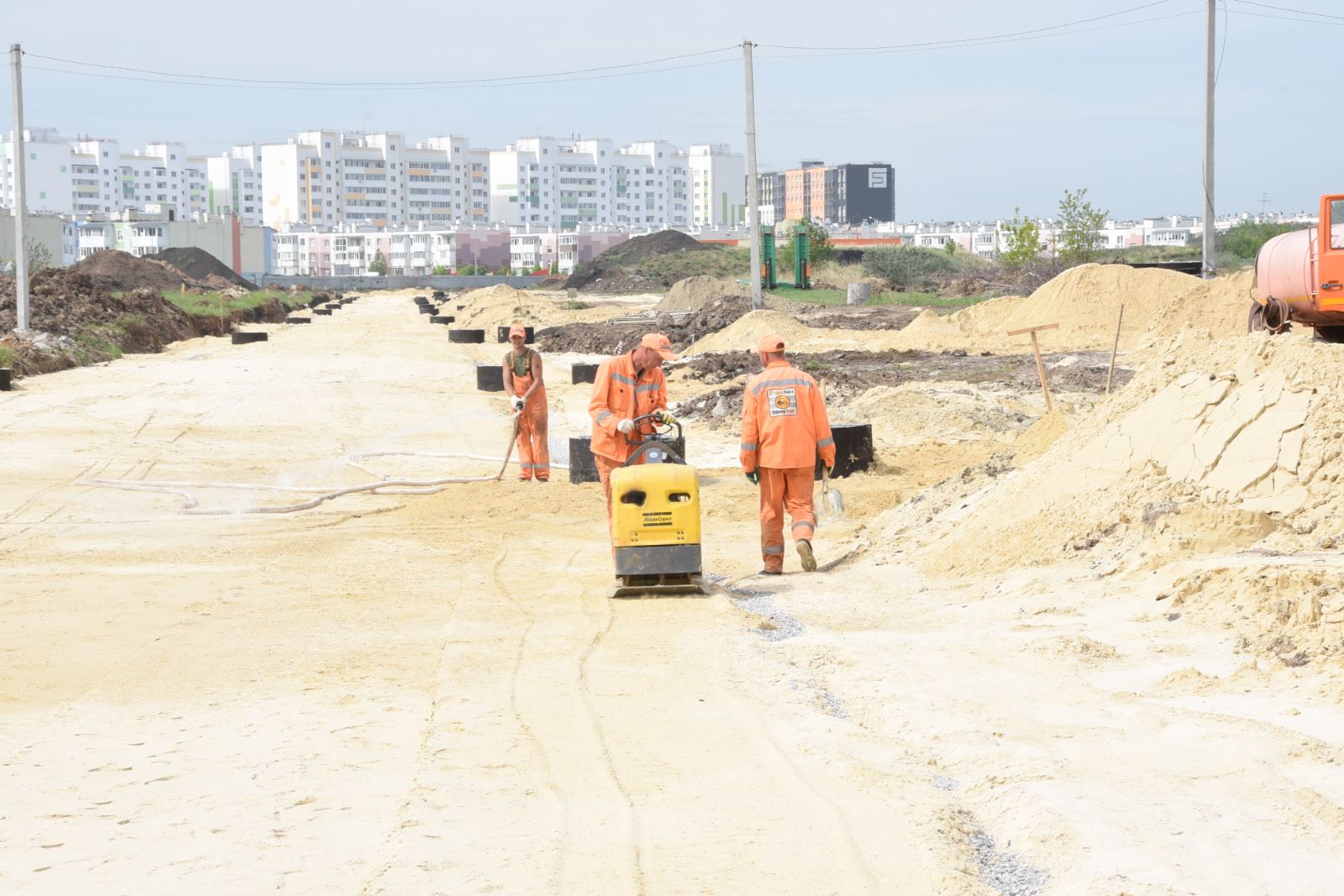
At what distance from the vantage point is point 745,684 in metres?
7.30

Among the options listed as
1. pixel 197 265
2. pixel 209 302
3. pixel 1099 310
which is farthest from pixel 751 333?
pixel 197 265

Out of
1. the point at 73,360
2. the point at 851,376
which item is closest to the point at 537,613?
the point at 851,376

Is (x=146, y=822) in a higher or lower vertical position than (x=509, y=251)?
lower

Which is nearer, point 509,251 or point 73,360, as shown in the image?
point 73,360

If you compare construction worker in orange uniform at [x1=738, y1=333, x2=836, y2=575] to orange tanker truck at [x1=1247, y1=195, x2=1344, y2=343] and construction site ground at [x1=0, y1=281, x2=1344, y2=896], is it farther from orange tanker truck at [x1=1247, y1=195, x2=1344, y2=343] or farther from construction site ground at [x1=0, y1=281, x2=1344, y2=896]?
orange tanker truck at [x1=1247, y1=195, x2=1344, y2=343]

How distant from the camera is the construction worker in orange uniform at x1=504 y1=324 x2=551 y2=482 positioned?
1529 cm

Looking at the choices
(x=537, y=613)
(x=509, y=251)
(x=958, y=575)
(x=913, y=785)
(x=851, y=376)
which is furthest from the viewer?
(x=509, y=251)

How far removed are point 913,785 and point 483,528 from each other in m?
7.90

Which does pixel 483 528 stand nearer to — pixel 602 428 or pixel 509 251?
pixel 602 428

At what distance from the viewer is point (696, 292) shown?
5588cm

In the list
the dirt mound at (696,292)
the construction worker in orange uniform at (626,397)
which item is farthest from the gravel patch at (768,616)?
the dirt mound at (696,292)

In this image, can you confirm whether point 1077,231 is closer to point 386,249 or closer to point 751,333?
point 751,333

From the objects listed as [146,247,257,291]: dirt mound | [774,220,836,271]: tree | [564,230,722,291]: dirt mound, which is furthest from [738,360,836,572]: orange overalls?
[146,247,257,291]: dirt mound

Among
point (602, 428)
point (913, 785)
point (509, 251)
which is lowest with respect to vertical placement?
point (913, 785)
